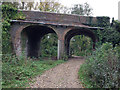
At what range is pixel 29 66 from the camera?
9.05 meters

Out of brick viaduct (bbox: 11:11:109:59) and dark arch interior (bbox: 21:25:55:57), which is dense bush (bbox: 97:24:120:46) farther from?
dark arch interior (bbox: 21:25:55:57)

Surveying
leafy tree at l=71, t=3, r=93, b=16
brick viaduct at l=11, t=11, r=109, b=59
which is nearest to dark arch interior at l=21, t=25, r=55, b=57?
brick viaduct at l=11, t=11, r=109, b=59

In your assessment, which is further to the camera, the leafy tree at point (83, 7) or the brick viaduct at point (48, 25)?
the leafy tree at point (83, 7)

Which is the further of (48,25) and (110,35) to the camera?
(48,25)

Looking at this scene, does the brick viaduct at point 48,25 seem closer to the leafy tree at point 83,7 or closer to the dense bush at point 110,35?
the dense bush at point 110,35

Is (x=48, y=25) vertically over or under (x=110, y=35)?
over

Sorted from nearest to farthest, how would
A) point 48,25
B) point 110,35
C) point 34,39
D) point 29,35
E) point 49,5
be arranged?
point 110,35, point 48,25, point 29,35, point 34,39, point 49,5

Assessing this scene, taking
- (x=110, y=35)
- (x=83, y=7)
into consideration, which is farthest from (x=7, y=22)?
(x=83, y=7)

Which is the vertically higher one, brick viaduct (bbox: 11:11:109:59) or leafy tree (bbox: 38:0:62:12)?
leafy tree (bbox: 38:0:62:12)

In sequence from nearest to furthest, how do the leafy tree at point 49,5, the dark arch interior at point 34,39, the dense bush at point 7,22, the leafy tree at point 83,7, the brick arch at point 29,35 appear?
the dense bush at point 7,22
the brick arch at point 29,35
the dark arch interior at point 34,39
the leafy tree at point 49,5
the leafy tree at point 83,7

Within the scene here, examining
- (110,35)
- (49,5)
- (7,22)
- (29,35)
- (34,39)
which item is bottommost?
(34,39)

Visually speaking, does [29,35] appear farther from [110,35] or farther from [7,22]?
[110,35]

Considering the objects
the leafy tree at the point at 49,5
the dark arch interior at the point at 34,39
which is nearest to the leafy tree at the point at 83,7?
the leafy tree at the point at 49,5

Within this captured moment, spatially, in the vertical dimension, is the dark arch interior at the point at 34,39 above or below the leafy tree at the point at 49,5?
below
